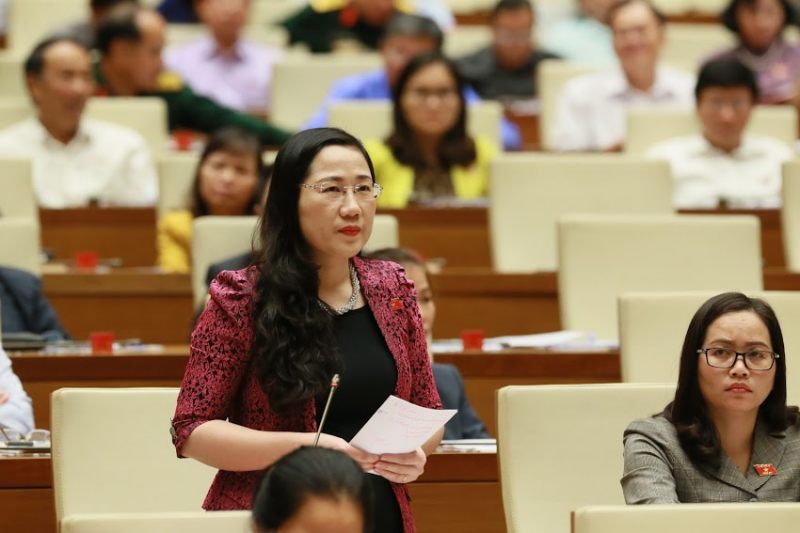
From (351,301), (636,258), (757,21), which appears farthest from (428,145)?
(351,301)

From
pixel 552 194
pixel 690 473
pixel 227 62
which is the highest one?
pixel 227 62

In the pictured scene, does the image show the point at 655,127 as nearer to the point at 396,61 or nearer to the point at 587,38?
the point at 396,61

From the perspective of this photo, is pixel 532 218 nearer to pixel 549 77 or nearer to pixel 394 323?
pixel 549 77

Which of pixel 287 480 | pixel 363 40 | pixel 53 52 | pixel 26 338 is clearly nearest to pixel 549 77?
pixel 363 40

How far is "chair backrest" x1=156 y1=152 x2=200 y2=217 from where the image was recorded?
347cm

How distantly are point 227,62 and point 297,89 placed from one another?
0.47 metres

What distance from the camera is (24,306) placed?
2797 millimetres

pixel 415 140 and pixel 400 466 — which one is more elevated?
pixel 415 140

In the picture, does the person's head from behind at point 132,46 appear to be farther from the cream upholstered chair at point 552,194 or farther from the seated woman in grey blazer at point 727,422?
the seated woman in grey blazer at point 727,422

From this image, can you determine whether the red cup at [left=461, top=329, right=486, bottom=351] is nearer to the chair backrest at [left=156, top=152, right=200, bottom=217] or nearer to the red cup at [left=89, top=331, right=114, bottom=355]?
the red cup at [left=89, top=331, right=114, bottom=355]

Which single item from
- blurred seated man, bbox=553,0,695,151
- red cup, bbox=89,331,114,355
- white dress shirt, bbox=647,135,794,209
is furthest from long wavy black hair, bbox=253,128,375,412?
blurred seated man, bbox=553,0,695,151

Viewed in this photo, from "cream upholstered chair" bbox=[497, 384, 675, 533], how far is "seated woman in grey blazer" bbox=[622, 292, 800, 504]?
5.6 inches

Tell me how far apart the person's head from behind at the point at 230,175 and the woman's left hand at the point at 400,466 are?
1.69m

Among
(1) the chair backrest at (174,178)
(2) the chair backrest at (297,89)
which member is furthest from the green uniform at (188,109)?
(1) the chair backrest at (174,178)
